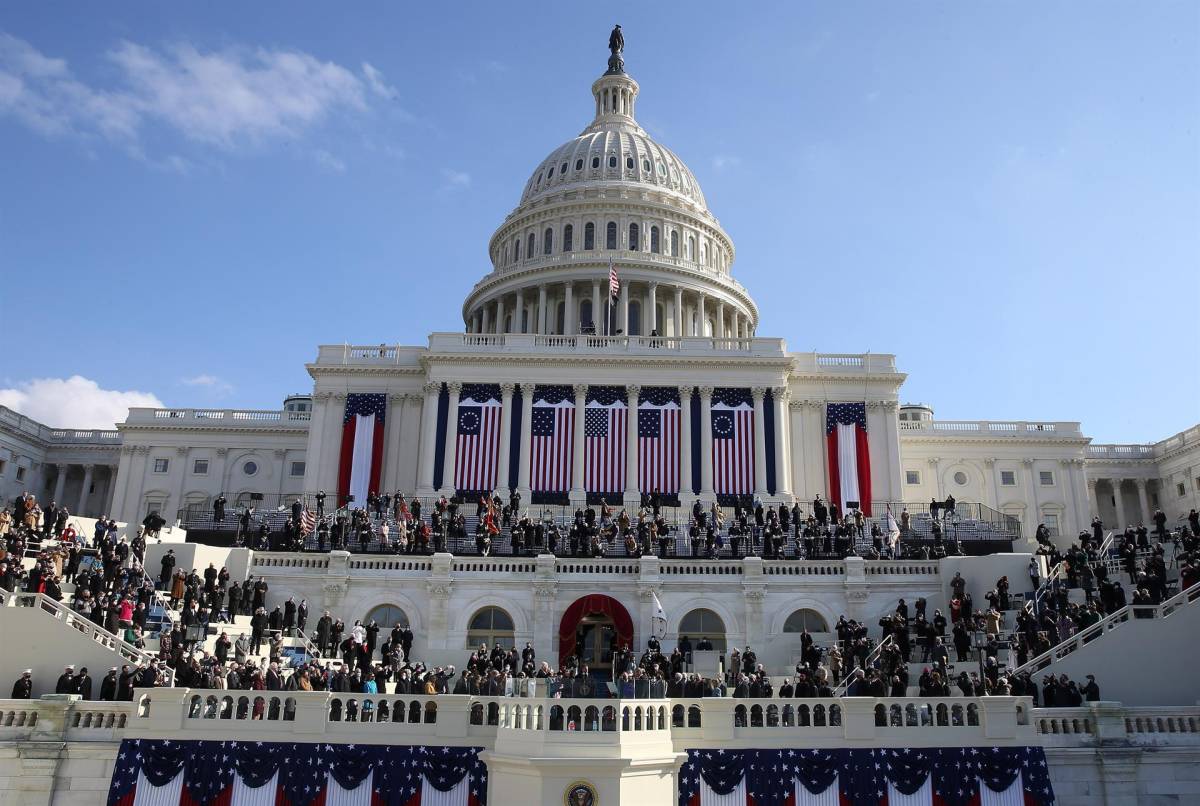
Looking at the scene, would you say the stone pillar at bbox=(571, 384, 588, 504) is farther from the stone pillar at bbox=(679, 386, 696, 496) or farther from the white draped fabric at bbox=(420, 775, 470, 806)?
the white draped fabric at bbox=(420, 775, 470, 806)

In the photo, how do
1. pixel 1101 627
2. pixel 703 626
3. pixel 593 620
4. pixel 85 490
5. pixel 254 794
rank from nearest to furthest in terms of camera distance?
pixel 254 794, pixel 1101 627, pixel 703 626, pixel 593 620, pixel 85 490

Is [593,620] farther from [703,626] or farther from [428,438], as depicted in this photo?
[428,438]

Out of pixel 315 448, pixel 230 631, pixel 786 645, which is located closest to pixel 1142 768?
pixel 786 645

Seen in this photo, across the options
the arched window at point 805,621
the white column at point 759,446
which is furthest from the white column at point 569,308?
the arched window at point 805,621

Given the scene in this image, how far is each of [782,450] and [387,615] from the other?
28640 mm

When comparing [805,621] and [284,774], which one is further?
[805,621]

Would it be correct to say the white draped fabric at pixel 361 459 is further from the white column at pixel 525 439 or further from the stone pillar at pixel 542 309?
the stone pillar at pixel 542 309

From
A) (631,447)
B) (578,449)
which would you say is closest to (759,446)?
(631,447)

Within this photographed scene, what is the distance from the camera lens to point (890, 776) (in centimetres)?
2222

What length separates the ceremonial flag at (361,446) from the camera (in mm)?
60406

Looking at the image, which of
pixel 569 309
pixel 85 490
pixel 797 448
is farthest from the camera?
pixel 85 490

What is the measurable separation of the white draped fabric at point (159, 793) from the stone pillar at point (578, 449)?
1426 inches

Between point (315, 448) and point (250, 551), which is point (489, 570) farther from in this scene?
point (315, 448)

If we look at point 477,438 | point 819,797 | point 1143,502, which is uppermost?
point 1143,502
